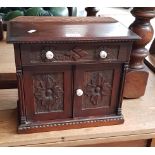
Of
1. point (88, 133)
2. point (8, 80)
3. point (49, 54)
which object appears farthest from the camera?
point (8, 80)

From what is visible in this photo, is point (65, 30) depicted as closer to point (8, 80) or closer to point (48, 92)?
point (48, 92)

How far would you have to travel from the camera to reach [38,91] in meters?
0.65

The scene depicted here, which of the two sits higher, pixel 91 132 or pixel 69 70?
pixel 69 70

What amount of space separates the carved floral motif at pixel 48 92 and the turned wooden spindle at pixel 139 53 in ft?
0.86

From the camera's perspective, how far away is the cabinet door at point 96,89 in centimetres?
65

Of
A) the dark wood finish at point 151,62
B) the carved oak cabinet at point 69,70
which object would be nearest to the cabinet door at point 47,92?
the carved oak cabinet at point 69,70

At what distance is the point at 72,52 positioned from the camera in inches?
23.8

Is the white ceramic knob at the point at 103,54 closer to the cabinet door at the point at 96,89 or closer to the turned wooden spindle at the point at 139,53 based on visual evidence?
the cabinet door at the point at 96,89

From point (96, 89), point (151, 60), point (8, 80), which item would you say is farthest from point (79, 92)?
point (151, 60)
